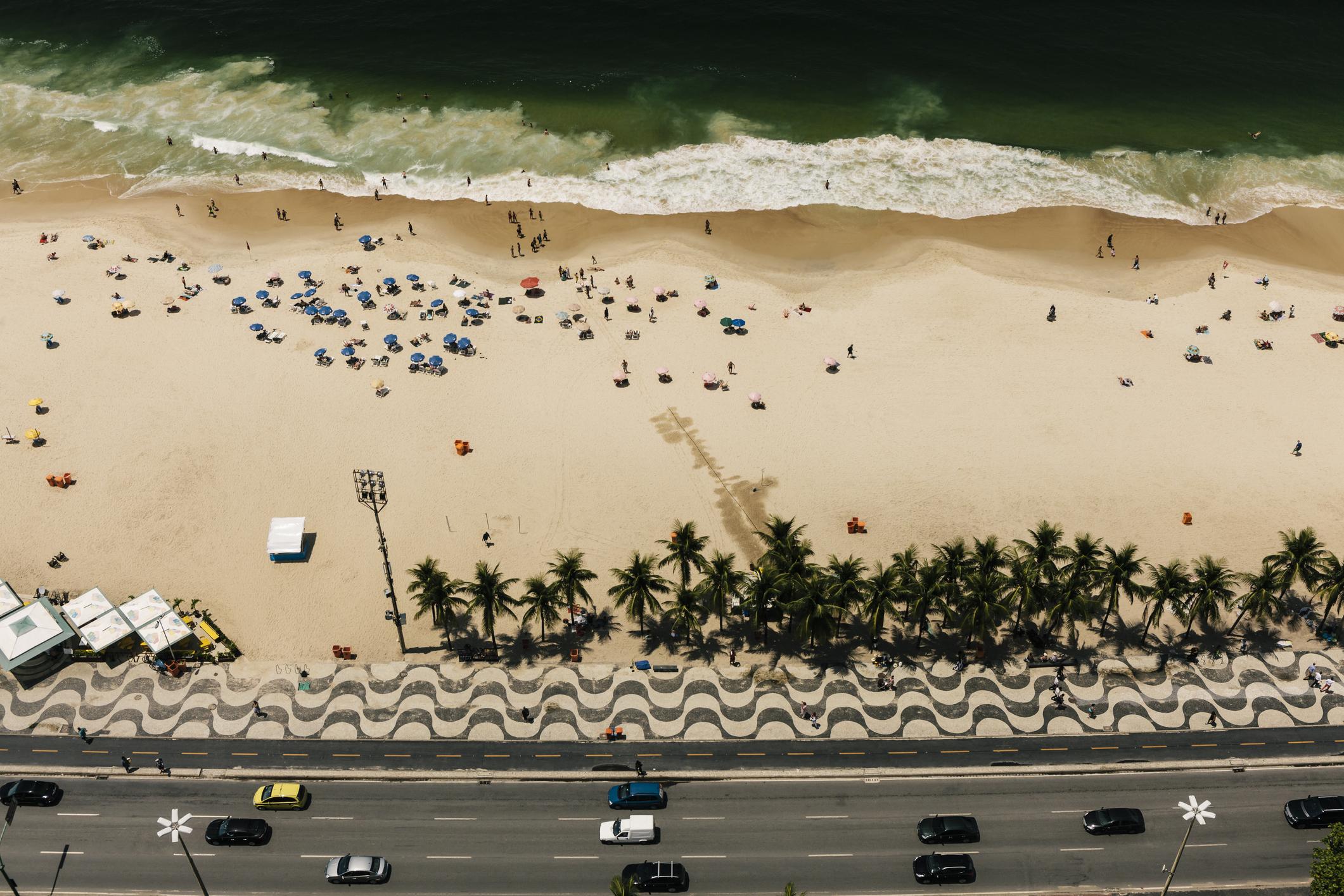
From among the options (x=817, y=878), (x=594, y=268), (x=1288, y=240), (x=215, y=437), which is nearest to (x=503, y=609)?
(x=817, y=878)

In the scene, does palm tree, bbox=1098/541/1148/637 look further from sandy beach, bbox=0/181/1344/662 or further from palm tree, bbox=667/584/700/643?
palm tree, bbox=667/584/700/643

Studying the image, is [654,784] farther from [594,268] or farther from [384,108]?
[384,108]

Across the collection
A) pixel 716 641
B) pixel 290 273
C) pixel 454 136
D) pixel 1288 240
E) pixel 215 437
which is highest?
pixel 454 136

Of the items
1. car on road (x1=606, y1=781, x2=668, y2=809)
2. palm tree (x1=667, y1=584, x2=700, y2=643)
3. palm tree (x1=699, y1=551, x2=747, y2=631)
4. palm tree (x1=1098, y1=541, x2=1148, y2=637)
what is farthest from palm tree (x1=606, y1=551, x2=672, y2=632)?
palm tree (x1=1098, y1=541, x2=1148, y2=637)

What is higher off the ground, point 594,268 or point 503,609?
point 594,268

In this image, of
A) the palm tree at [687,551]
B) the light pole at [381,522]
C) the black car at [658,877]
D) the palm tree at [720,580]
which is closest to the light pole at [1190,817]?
the black car at [658,877]

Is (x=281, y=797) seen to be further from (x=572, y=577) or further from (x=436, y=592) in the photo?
(x=572, y=577)

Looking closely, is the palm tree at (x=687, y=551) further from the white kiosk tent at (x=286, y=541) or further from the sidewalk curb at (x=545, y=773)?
the white kiosk tent at (x=286, y=541)
